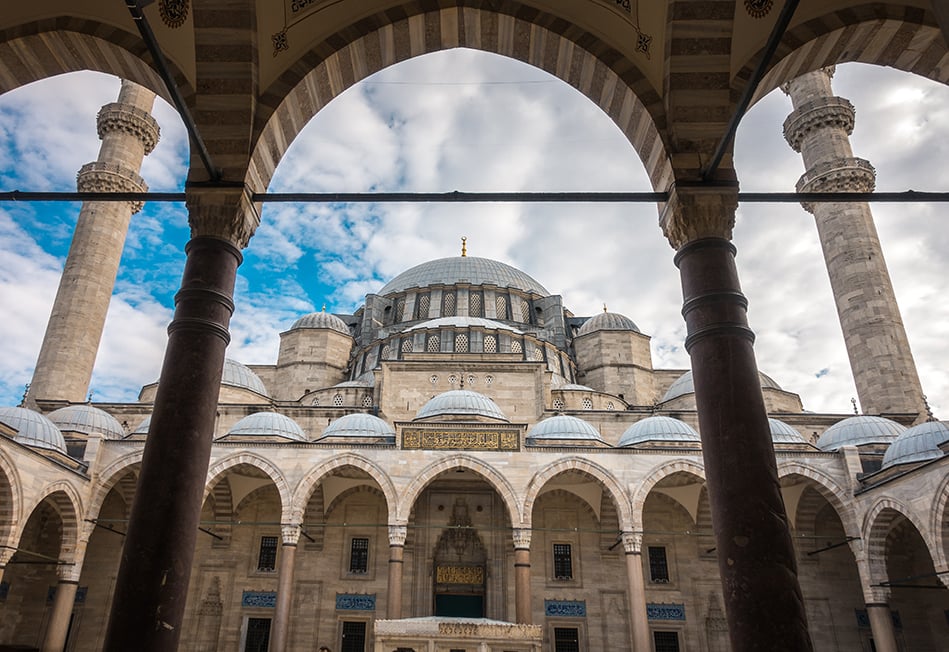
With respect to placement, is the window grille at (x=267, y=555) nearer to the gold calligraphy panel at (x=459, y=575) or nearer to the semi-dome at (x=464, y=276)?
the gold calligraphy panel at (x=459, y=575)

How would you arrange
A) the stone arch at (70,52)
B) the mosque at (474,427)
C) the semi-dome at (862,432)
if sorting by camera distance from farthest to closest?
the semi-dome at (862,432), the stone arch at (70,52), the mosque at (474,427)

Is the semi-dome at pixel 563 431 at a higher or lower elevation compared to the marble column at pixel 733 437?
higher

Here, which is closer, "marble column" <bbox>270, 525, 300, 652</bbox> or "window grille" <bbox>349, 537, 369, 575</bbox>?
"marble column" <bbox>270, 525, 300, 652</bbox>

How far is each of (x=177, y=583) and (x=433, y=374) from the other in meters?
16.7

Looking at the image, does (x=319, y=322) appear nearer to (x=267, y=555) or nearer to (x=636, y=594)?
(x=267, y=555)

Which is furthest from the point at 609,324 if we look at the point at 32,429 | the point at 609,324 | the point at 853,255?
the point at 32,429

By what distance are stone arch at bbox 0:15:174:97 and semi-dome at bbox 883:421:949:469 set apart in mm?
14802

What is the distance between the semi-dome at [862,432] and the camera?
16109mm

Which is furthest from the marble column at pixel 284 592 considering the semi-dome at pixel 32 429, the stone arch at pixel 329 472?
the semi-dome at pixel 32 429

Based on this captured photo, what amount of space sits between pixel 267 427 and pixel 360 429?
226 cm

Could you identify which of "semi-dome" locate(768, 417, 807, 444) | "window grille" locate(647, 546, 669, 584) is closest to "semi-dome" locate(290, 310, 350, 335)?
"window grille" locate(647, 546, 669, 584)

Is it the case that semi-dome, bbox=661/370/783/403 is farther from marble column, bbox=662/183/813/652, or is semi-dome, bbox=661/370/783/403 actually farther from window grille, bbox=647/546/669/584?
marble column, bbox=662/183/813/652

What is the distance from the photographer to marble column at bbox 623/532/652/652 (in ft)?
45.0

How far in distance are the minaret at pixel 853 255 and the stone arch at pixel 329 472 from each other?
12.7m
